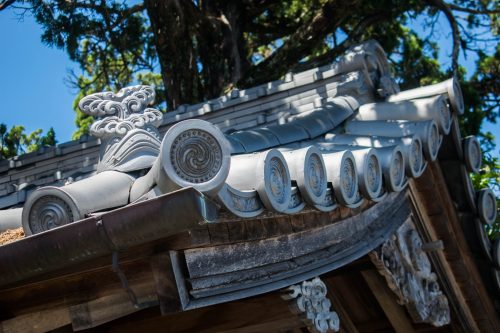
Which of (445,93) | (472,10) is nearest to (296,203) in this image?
(445,93)

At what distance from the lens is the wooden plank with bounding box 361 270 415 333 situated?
19.8ft

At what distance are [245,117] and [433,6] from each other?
7.13 metres

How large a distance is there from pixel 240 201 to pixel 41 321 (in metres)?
1.25

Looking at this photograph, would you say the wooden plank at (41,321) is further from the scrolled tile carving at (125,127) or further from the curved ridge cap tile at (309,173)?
the curved ridge cap tile at (309,173)

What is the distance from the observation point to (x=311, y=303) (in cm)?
445

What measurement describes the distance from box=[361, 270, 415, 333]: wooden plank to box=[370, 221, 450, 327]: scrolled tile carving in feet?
0.75

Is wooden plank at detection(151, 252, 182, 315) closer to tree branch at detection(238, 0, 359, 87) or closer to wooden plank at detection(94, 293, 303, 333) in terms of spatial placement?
wooden plank at detection(94, 293, 303, 333)

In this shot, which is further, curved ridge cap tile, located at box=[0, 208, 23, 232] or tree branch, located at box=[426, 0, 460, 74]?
tree branch, located at box=[426, 0, 460, 74]

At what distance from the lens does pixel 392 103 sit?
604cm

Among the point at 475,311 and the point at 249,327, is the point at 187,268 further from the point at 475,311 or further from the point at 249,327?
the point at 475,311

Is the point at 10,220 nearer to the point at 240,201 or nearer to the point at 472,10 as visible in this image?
the point at 240,201

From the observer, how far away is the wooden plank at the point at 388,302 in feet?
19.8

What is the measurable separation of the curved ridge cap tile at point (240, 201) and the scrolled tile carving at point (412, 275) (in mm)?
1870

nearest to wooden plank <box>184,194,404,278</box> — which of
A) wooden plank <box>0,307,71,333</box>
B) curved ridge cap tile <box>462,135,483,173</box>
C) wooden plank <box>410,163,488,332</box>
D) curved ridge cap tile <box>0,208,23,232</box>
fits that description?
wooden plank <box>0,307,71,333</box>
